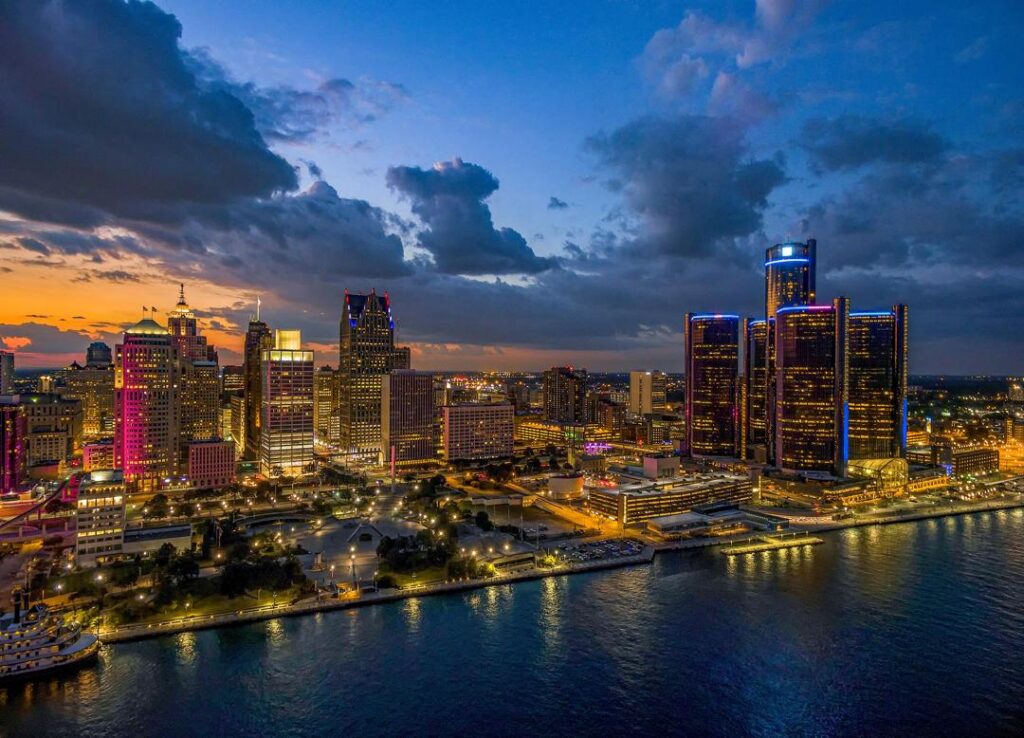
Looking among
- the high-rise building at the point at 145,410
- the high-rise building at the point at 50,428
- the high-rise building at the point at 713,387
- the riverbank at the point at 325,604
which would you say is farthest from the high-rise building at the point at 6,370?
the high-rise building at the point at 713,387

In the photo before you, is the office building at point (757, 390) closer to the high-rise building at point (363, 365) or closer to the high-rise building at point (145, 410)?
the high-rise building at point (363, 365)

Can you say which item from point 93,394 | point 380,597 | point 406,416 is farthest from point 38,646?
point 93,394

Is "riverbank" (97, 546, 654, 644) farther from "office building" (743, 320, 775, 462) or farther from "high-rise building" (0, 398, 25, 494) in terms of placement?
"office building" (743, 320, 775, 462)

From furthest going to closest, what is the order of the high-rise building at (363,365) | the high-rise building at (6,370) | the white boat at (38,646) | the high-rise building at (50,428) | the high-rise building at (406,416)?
the high-rise building at (363,365)
the high-rise building at (6,370)
the high-rise building at (406,416)
the high-rise building at (50,428)
the white boat at (38,646)

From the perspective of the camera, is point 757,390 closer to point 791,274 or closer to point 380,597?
point 791,274

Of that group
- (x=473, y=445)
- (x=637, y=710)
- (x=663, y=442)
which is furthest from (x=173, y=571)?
(x=663, y=442)

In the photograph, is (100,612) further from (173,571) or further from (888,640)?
(888,640)

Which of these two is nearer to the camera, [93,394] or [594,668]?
[594,668]
